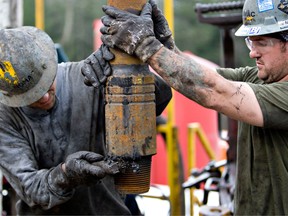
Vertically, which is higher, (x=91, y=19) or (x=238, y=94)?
(x=91, y=19)

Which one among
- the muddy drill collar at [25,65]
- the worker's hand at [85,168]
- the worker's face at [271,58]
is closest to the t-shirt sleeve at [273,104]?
the worker's face at [271,58]

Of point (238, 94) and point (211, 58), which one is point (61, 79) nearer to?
point (238, 94)

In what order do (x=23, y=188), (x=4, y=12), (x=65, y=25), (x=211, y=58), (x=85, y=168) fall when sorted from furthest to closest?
(x=211, y=58)
(x=65, y=25)
(x=4, y=12)
(x=23, y=188)
(x=85, y=168)

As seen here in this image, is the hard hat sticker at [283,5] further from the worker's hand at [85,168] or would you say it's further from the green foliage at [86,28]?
the green foliage at [86,28]

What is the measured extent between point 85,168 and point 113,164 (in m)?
0.22

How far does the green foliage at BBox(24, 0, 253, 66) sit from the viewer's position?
27688mm

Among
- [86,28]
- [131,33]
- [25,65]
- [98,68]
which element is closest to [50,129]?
[25,65]

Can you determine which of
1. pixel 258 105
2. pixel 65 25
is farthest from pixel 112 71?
pixel 65 25

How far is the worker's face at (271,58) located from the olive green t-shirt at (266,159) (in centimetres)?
11

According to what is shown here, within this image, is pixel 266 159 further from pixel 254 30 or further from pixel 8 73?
pixel 8 73

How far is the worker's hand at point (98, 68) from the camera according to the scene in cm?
365

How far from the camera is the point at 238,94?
3.56 metres

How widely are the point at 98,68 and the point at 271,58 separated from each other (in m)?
0.93

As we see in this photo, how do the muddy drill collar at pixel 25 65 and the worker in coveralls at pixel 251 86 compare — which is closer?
the worker in coveralls at pixel 251 86
